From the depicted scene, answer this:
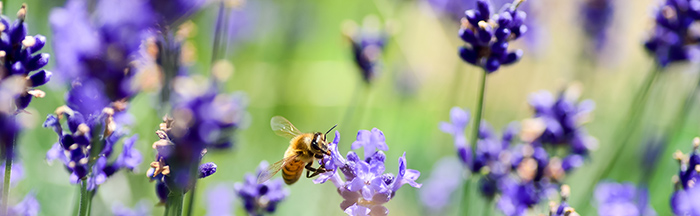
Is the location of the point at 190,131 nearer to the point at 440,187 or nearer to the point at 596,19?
the point at 440,187

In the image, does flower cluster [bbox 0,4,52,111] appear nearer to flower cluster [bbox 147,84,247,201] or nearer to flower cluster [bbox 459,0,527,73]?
flower cluster [bbox 147,84,247,201]

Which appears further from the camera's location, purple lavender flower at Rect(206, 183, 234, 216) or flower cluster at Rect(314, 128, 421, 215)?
purple lavender flower at Rect(206, 183, 234, 216)

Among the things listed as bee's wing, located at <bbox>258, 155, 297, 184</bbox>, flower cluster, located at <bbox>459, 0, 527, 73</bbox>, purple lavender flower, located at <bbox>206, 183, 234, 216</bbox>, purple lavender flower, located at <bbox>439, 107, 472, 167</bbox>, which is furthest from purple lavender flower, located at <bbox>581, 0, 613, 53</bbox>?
bee's wing, located at <bbox>258, 155, 297, 184</bbox>

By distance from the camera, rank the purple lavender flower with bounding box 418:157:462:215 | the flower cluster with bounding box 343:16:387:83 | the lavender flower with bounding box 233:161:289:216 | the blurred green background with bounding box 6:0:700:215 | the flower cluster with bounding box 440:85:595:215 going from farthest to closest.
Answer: the purple lavender flower with bounding box 418:157:462:215 → the blurred green background with bounding box 6:0:700:215 → the flower cluster with bounding box 343:16:387:83 → the flower cluster with bounding box 440:85:595:215 → the lavender flower with bounding box 233:161:289:216

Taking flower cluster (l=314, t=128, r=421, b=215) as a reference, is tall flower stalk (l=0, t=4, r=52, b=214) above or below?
above

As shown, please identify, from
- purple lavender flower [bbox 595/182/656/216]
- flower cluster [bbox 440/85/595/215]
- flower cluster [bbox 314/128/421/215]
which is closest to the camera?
flower cluster [bbox 314/128/421/215]

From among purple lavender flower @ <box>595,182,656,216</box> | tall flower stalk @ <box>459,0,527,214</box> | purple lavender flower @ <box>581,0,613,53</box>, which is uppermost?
purple lavender flower @ <box>581,0,613,53</box>
